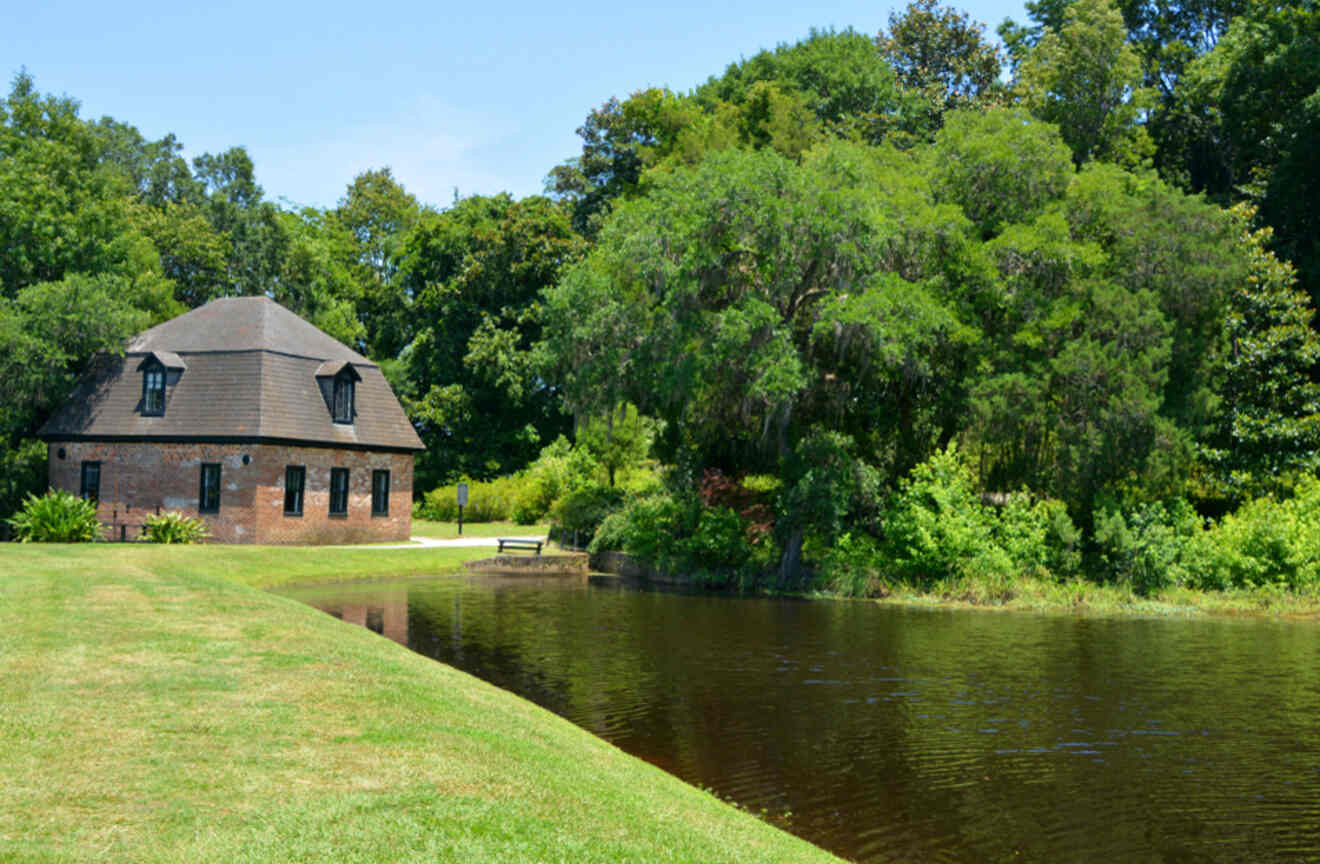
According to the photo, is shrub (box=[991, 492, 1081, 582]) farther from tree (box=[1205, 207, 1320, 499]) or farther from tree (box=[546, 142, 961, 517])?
tree (box=[1205, 207, 1320, 499])

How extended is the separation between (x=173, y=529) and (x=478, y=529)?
16.2m

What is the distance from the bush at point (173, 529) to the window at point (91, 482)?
3075 millimetres

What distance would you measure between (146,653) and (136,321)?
3020 cm

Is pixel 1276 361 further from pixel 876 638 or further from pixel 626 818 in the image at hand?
pixel 626 818

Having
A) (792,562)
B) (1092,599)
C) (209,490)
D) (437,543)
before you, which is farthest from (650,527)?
(209,490)

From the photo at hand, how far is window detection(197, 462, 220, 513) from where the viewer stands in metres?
35.8

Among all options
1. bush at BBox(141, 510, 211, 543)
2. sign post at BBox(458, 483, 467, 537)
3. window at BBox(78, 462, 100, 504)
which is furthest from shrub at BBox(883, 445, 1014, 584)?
window at BBox(78, 462, 100, 504)

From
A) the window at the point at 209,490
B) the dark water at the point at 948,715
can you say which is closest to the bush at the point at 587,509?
the window at the point at 209,490

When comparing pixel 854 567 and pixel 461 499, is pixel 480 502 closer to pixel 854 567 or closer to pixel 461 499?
pixel 461 499

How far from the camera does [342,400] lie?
38.7 metres

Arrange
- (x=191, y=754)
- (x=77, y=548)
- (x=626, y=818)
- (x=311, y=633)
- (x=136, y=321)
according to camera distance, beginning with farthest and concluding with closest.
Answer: (x=136, y=321), (x=77, y=548), (x=311, y=633), (x=191, y=754), (x=626, y=818)

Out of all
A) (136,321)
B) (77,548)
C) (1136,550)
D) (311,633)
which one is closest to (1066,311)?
(1136,550)

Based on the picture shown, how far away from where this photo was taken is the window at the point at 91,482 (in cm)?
3638

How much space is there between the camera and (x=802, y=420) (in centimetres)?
3366
